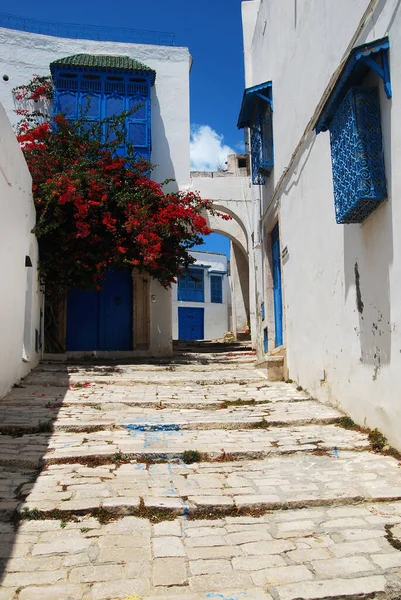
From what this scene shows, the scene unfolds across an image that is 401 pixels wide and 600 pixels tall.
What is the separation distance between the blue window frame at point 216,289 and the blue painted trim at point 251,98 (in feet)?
54.6

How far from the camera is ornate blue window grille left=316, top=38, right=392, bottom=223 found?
4.03m

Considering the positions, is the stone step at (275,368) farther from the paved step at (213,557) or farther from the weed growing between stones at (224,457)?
the paved step at (213,557)

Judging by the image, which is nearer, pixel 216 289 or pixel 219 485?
pixel 219 485

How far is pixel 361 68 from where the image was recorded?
420cm

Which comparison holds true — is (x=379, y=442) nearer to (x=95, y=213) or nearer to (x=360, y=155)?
(x=360, y=155)

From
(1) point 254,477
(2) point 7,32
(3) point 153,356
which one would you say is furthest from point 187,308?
(1) point 254,477

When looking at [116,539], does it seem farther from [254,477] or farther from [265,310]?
[265,310]

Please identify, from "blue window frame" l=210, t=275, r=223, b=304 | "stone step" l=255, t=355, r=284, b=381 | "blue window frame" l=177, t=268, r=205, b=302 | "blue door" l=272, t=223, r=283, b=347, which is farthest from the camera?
"blue window frame" l=210, t=275, r=223, b=304

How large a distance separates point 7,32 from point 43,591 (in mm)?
A: 13907

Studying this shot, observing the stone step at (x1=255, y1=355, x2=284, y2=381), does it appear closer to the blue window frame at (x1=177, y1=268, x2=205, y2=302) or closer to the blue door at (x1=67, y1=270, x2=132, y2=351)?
the blue door at (x1=67, y1=270, x2=132, y2=351)

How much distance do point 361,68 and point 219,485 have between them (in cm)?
361

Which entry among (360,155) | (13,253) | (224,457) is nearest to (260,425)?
(224,457)

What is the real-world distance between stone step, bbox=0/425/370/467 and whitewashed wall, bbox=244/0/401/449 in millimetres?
501

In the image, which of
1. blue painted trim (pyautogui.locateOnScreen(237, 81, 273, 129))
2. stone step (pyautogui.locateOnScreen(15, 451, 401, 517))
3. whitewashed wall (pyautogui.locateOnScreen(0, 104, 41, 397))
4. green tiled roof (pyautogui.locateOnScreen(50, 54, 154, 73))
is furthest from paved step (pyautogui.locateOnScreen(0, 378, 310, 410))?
green tiled roof (pyautogui.locateOnScreen(50, 54, 154, 73))
